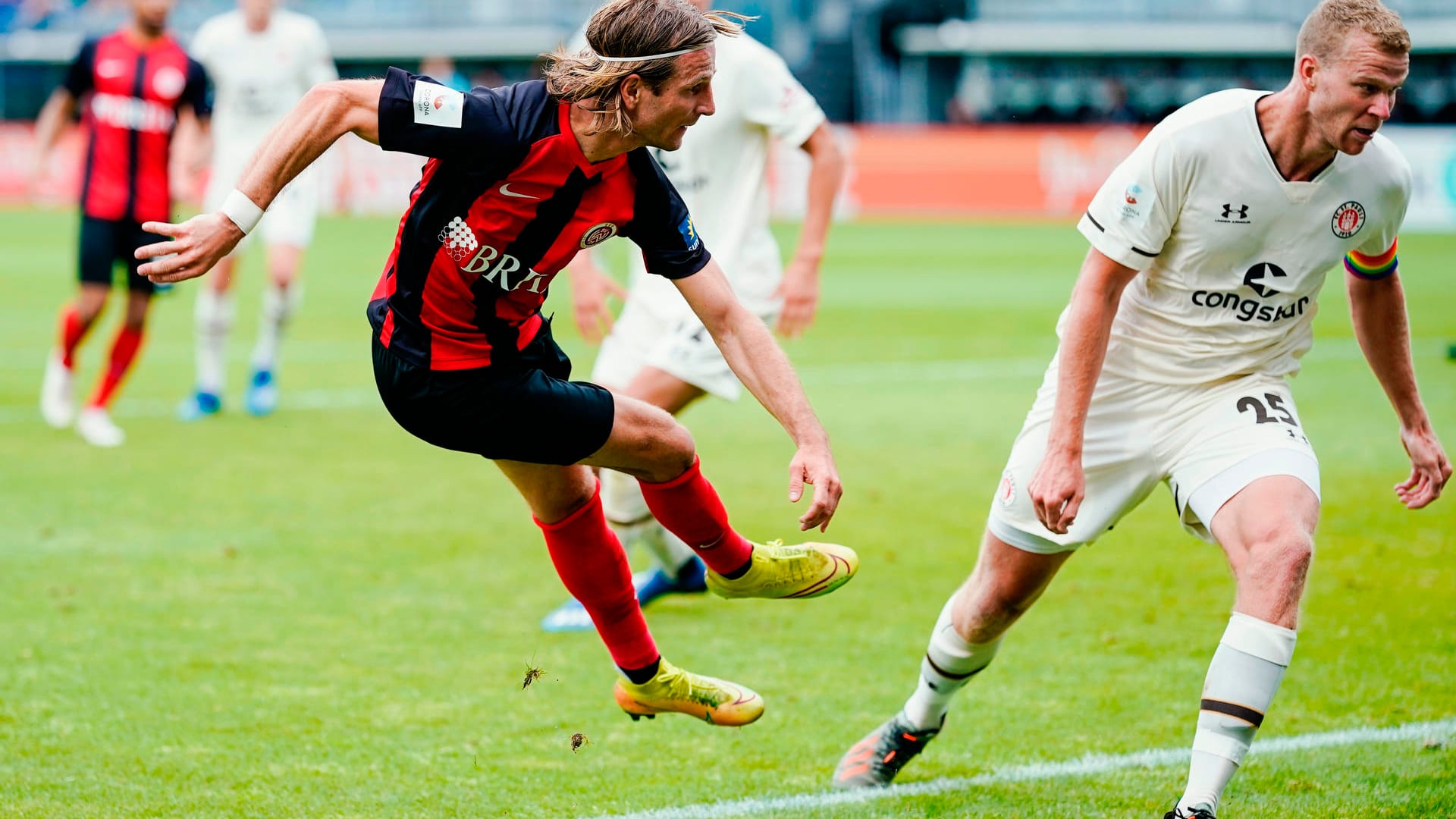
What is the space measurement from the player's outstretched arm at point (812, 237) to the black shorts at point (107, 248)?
4.99m

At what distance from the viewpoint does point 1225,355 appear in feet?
13.6

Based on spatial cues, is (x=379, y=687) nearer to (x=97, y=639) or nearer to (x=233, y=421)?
(x=97, y=639)

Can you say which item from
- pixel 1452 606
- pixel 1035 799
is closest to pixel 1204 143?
pixel 1035 799

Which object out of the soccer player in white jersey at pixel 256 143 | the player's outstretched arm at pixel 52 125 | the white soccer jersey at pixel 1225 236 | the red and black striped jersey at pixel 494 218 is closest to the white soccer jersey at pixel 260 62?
the soccer player in white jersey at pixel 256 143

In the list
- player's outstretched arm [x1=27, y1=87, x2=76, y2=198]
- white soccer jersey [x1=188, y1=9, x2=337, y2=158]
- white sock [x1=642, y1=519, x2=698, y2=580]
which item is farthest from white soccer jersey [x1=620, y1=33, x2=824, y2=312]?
white soccer jersey [x1=188, y1=9, x2=337, y2=158]

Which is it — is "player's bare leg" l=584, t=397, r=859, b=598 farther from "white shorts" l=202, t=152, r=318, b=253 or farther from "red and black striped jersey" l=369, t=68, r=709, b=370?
"white shorts" l=202, t=152, r=318, b=253

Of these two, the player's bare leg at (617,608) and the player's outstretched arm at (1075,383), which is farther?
the player's bare leg at (617,608)

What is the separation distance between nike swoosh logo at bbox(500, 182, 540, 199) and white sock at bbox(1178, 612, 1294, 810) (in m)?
1.87

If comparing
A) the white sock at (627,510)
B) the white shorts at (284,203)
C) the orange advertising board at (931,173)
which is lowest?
the orange advertising board at (931,173)

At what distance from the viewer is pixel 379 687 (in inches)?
207

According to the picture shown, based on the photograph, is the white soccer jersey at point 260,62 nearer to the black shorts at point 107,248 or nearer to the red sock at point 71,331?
the black shorts at point 107,248

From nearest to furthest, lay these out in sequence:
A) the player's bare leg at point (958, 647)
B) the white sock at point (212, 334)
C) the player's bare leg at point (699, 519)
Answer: the player's bare leg at point (699, 519) < the player's bare leg at point (958, 647) < the white sock at point (212, 334)

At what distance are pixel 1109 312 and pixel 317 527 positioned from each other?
4.75m

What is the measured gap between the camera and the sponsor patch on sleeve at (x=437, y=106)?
11.6 ft
